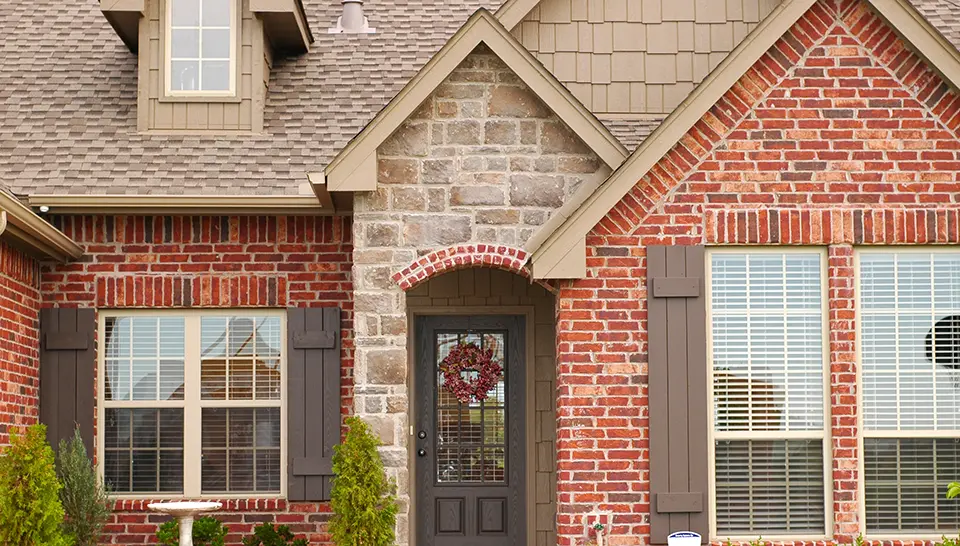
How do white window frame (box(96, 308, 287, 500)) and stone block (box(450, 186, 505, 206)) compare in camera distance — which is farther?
white window frame (box(96, 308, 287, 500))

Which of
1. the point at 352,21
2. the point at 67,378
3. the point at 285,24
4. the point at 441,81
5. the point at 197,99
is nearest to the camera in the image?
the point at 441,81

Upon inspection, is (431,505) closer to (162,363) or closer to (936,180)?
(162,363)

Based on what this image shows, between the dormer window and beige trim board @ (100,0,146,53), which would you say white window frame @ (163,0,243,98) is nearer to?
the dormer window

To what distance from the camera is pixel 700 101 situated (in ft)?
29.4

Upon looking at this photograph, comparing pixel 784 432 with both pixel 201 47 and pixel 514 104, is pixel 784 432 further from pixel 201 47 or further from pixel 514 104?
pixel 201 47

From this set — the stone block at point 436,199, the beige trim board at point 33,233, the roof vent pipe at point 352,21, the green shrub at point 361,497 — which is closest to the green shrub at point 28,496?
the beige trim board at point 33,233

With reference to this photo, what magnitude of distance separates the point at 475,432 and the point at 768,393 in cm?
347

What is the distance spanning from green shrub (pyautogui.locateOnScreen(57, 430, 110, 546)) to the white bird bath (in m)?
0.84

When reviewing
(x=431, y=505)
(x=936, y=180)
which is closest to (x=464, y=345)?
(x=431, y=505)

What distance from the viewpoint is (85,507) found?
10.1 metres

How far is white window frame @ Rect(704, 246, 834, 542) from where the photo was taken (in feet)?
29.9

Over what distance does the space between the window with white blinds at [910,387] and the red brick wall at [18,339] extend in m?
6.34

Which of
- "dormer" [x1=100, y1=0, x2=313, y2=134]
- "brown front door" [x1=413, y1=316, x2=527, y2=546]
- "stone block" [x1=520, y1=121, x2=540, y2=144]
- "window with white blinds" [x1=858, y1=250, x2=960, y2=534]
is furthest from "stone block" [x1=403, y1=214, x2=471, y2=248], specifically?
"window with white blinds" [x1=858, y1=250, x2=960, y2=534]

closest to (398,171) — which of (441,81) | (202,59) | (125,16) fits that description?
(441,81)
